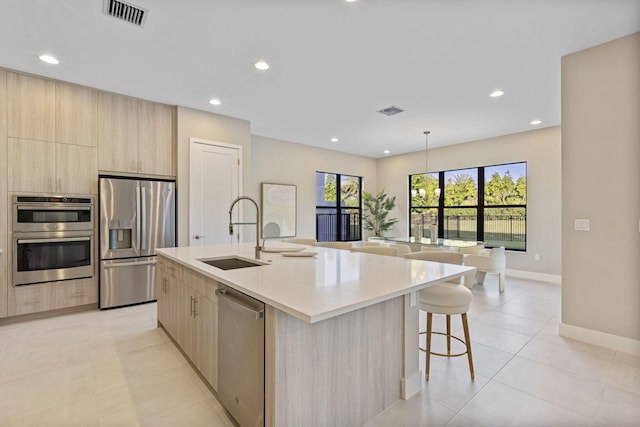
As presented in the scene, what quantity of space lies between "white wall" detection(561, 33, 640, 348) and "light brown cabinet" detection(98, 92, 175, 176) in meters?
4.80

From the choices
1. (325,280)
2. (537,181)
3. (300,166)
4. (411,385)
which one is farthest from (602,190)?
(300,166)

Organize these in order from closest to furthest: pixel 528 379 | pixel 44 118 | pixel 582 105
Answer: pixel 528 379 → pixel 582 105 → pixel 44 118

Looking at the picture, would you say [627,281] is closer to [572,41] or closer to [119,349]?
[572,41]

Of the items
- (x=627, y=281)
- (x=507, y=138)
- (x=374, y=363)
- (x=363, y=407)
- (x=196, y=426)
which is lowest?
(x=196, y=426)

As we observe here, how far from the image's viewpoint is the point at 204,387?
2.06 metres

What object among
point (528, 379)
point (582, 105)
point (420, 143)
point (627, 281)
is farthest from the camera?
point (420, 143)

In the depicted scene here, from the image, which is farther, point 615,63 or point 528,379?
point 615,63

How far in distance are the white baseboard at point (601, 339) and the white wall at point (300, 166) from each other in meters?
4.73

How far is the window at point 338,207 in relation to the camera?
713 centimetres

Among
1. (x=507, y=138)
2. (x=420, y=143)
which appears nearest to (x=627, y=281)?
(x=507, y=138)

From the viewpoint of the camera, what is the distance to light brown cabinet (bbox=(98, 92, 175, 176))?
3.77 metres

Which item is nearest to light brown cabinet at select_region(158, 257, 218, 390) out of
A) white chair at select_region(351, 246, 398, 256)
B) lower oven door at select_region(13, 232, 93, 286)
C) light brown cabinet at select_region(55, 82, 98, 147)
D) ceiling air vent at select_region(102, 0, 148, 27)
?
lower oven door at select_region(13, 232, 93, 286)

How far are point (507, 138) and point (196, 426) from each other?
21.5 feet

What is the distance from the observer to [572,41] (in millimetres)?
2678
